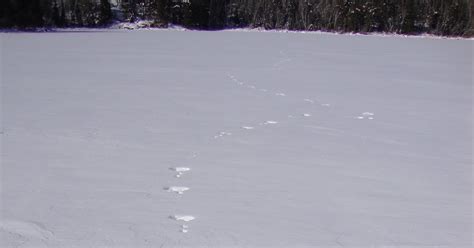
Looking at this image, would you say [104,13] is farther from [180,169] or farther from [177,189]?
[177,189]

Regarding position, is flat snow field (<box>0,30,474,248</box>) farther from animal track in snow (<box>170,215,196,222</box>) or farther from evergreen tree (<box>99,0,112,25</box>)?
evergreen tree (<box>99,0,112,25</box>)

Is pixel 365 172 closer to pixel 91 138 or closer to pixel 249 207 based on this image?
pixel 249 207

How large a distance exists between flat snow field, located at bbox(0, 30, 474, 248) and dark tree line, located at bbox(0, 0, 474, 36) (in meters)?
13.4

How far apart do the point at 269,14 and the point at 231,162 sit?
18.4 meters

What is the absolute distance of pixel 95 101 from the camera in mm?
5039

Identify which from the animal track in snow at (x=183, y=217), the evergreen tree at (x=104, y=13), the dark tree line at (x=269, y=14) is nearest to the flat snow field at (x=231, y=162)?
the animal track in snow at (x=183, y=217)

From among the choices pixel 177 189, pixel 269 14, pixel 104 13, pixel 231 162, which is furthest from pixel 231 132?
pixel 104 13

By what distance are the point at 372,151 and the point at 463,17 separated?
17.5 meters

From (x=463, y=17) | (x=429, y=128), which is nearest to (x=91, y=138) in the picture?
(x=429, y=128)

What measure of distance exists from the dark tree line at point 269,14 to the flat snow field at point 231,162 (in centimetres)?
1337

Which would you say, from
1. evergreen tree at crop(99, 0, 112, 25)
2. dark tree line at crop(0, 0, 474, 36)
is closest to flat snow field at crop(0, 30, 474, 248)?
dark tree line at crop(0, 0, 474, 36)

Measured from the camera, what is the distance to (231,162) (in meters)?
3.21

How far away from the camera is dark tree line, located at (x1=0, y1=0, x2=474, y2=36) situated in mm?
19250

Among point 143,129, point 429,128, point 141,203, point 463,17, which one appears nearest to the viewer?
point 141,203
